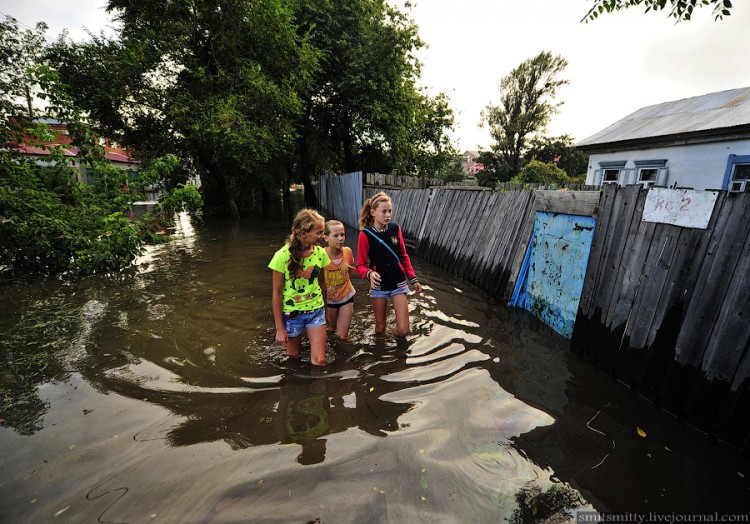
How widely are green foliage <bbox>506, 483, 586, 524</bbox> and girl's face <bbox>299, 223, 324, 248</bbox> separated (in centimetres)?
251

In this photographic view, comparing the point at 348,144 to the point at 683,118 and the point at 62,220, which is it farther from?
the point at 62,220

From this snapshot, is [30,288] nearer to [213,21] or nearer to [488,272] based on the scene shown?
[488,272]

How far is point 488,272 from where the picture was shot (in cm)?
613

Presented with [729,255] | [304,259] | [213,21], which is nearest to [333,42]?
[213,21]

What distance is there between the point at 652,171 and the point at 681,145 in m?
1.47

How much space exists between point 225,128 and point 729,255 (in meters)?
14.8

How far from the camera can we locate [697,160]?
12328 millimetres

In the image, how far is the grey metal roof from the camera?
11.6 metres

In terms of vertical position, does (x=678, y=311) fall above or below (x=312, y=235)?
below

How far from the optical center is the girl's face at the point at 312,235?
3156mm

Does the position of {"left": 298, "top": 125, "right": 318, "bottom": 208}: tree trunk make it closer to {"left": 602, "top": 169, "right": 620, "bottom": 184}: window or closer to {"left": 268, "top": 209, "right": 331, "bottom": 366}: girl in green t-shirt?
{"left": 602, "top": 169, "right": 620, "bottom": 184}: window

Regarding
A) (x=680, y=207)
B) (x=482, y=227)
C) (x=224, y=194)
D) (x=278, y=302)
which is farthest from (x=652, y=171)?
(x=224, y=194)

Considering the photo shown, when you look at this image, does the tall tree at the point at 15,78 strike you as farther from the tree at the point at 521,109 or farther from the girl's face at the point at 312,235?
the tree at the point at 521,109

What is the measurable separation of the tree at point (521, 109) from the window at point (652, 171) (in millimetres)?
24291
